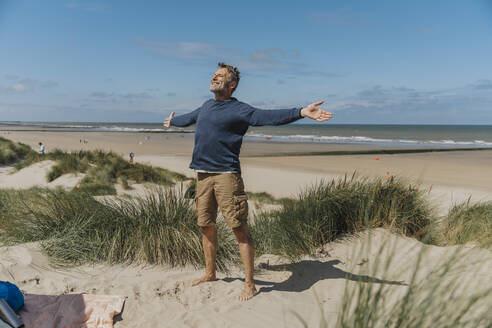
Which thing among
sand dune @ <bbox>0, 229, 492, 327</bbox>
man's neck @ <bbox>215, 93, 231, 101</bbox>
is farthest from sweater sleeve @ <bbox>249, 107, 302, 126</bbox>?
sand dune @ <bbox>0, 229, 492, 327</bbox>

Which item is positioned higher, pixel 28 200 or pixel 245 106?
pixel 245 106

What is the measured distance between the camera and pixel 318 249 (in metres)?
4.90

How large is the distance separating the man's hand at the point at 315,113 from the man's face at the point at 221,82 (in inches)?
32.9

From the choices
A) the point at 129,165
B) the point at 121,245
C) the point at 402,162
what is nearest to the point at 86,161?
the point at 129,165

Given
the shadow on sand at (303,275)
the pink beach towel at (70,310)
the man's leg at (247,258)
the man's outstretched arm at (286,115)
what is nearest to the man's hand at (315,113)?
the man's outstretched arm at (286,115)

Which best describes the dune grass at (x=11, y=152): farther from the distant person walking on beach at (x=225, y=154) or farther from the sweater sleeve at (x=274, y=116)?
the sweater sleeve at (x=274, y=116)

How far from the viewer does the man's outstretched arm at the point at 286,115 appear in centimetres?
320

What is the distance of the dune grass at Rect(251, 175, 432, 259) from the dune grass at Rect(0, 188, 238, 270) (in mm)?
681

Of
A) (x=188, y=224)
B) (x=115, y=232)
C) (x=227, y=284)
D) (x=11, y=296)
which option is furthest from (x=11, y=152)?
(x=227, y=284)

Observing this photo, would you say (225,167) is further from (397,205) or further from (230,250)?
(397,205)

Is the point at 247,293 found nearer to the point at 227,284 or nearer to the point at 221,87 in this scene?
the point at 227,284

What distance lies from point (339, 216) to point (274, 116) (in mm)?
2465

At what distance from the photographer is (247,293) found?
3688 millimetres

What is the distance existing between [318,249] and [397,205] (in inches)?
53.0
